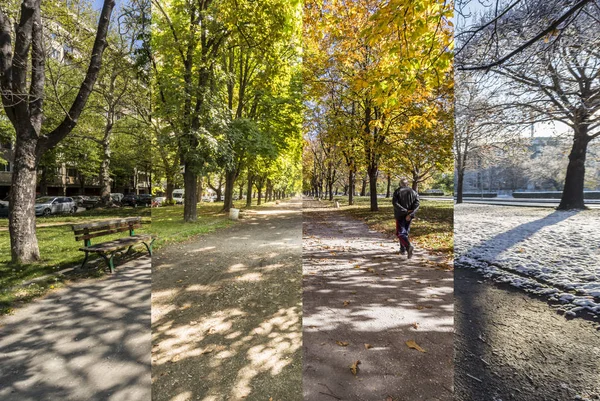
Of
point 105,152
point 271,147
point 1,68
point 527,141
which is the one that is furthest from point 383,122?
point 271,147

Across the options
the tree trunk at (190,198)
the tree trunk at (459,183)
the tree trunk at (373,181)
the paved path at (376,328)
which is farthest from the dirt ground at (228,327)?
the tree trunk at (373,181)

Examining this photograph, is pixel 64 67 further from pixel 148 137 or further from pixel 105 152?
pixel 148 137

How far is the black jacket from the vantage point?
Answer: 3.84 metres

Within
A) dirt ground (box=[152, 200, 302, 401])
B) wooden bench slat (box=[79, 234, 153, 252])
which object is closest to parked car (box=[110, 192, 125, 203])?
wooden bench slat (box=[79, 234, 153, 252])

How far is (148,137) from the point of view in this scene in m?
2.88

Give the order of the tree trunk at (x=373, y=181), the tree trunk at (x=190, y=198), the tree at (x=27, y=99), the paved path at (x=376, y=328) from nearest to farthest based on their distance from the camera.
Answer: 1. the paved path at (x=376, y=328)
2. the tree at (x=27, y=99)
3. the tree trunk at (x=190, y=198)
4. the tree trunk at (x=373, y=181)

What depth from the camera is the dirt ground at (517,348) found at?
0.91 meters

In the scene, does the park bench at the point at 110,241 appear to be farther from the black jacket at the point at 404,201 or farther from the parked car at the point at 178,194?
the black jacket at the point at 404,201

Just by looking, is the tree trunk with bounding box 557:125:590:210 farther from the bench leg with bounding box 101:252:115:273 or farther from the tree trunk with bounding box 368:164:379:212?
the tree trunk with bounding box 368:164:379:212

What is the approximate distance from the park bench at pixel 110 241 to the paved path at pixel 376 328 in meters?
Result: 2.47

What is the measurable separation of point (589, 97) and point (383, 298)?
6.50ft

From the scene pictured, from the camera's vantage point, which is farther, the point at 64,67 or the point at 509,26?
the point at 64,67

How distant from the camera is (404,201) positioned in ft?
12.8

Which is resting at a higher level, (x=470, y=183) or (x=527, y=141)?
(x=527, y=141)
